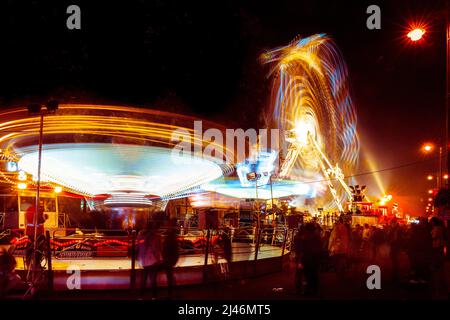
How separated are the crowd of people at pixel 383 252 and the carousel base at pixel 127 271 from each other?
6.34 feet

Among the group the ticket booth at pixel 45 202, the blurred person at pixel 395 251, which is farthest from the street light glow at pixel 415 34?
the ticket booth at pixel 45 202

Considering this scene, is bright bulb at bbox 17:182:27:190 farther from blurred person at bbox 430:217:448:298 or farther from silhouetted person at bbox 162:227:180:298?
blurred person at bbox 430:217:448:298

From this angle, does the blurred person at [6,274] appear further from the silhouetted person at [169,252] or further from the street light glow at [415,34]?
the street light glow at [415,34]

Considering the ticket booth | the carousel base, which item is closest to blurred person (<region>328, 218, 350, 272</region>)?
the carousel base

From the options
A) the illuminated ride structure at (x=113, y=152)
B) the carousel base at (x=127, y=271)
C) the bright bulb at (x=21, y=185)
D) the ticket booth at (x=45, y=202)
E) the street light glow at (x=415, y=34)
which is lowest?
the carousel base at (x=127, y=271)

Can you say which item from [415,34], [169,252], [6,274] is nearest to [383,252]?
[415,34]

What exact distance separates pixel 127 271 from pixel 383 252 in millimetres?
9936

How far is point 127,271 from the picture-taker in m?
11.6

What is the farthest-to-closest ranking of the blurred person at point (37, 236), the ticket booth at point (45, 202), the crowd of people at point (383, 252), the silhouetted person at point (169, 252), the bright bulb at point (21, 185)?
1. the ticket booth at point (45, 202)
2. the bright bulb at point (21, 185)
3. the crowd of people at point (383, 252)
4. the blurred person at point (37, 236)
5. the silhouetted person at point (169, 252)

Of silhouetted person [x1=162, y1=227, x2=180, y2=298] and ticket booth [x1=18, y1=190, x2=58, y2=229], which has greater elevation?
ticket booth [x1=18, y1=190, x2=58, y2=229]

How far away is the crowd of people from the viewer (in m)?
11.6

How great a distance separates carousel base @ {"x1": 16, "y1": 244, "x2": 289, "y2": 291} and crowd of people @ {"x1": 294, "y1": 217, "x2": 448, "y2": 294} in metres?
1.93

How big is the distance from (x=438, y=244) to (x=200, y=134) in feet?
25.5

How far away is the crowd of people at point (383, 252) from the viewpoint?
1162cm
